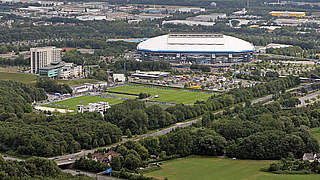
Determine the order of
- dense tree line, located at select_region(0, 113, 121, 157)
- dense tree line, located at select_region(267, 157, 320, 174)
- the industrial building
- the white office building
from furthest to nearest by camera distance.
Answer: the industrial building < the white office building < dense tree line, located at select_region(0, 113, 121, 157) < dense tree line, located at select_region(267, 157, 320, 174)

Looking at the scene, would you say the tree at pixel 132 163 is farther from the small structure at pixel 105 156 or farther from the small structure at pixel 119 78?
the small structure at pixel 119 78

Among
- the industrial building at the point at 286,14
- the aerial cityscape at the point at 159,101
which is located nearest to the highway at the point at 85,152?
the aerial cityscape at the point at 159,101

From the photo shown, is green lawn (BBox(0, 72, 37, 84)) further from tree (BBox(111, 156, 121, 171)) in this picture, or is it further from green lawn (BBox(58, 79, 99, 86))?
tree (BBox(111, 156, 121, 171))

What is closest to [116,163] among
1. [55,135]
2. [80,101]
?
[55,135]

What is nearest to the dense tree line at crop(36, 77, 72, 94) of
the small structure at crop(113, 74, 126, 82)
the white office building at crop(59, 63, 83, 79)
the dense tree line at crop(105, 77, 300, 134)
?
the white office building at crop(59, 63, 83, 79)

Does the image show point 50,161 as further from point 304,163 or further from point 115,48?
point 115,48

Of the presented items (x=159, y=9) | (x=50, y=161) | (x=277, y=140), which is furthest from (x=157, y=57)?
(x=159, y=9)

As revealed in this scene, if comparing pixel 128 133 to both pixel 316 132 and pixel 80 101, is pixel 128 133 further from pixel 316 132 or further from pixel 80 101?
pixel 80 101
